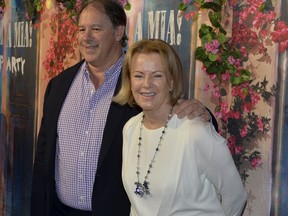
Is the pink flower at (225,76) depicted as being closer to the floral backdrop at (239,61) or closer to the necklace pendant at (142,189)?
the floral backdrop at (239,61)

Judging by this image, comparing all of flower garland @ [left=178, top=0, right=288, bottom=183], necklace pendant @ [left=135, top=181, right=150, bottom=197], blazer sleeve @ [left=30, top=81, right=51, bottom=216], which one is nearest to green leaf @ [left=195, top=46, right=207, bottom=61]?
flower garland @ [left=178, top=0, right=288, bottom=183]

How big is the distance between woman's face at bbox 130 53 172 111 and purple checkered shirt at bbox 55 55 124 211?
501 millimetres

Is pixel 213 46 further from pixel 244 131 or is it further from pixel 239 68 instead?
pixel 244 131

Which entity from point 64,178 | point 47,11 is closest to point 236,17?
point 64,178

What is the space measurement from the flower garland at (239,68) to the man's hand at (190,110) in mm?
305

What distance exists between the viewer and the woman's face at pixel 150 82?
183cm

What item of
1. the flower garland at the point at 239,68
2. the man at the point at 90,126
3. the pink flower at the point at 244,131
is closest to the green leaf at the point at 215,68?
the flower garland at the point at 239,68

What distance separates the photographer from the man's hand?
1842mm

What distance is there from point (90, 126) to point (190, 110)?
649mm

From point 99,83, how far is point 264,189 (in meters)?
0.88

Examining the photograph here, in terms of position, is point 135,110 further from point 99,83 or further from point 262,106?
point 262,106

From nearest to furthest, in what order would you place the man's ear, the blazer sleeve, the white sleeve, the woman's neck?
1. the white sleeve
2. the woman's neck
3. the man's ear
4. the blazer sleeve

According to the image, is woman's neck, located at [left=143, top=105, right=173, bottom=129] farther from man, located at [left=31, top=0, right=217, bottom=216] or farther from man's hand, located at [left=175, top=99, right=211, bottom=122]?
man, located at [left=31, top=0, right=217, bottom=216]

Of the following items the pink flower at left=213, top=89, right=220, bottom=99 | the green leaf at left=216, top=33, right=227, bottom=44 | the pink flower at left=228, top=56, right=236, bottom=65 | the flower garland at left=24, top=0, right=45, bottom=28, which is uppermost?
the flower garland at left=24, top=0, right=45, bottom=28
